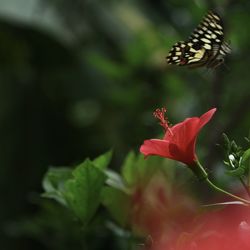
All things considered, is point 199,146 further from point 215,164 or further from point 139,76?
point 139,76

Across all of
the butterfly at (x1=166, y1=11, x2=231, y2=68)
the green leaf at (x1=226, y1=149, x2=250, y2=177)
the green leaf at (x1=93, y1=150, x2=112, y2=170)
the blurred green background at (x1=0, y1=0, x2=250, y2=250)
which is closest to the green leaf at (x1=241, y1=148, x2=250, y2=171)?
the green leaf at (x1=226, y1=149, x2=250, y2=177)

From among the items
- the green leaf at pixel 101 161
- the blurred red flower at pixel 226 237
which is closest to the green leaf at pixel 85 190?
the green leaf at pixel 101 161

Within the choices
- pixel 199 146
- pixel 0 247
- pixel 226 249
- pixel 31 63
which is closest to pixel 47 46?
pixel 31 63

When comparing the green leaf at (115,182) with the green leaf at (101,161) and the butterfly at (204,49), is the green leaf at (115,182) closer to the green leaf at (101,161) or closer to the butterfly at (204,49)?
the green leaf at (101,161)

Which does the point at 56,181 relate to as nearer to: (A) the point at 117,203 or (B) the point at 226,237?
(A) the point at 117,203

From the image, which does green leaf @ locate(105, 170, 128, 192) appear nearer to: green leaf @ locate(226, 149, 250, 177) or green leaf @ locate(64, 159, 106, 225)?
green leaf @ locate(64, 159, 106, 225)
